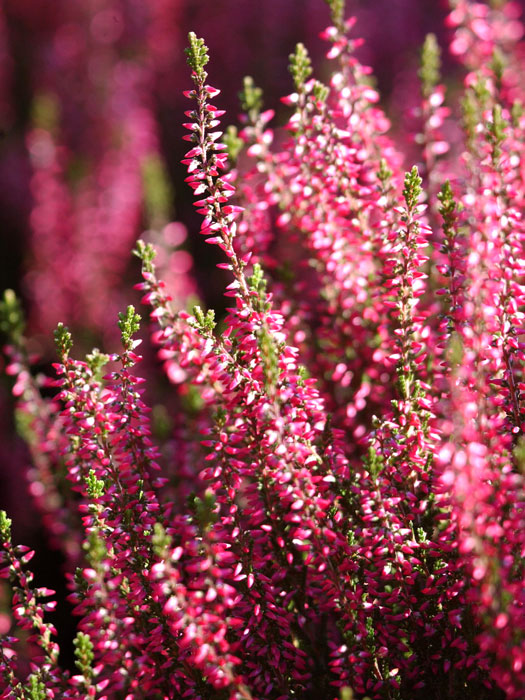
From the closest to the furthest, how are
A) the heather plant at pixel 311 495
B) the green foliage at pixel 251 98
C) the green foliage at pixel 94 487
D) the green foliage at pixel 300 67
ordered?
1. the heather plant at pixel 311 495
2. the green foliage at pixel 94 487
3. the green foliage at pixel 300 67
4. the green foliage at pixel 251 98

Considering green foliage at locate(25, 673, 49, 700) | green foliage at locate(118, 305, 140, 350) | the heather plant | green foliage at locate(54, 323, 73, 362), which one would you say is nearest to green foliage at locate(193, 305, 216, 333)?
the heather plant

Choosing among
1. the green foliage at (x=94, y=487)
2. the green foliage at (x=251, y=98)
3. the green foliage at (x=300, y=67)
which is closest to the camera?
the green foliage at (x=94, y=487)

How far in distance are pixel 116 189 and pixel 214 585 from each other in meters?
3.09

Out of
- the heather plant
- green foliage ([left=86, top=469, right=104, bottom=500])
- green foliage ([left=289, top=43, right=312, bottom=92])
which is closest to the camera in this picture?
the heather plant

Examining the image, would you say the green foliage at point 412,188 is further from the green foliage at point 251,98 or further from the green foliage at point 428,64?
the green foliage at point 428,64

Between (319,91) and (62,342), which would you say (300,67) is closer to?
(319,91)

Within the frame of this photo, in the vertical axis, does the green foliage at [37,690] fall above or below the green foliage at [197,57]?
below

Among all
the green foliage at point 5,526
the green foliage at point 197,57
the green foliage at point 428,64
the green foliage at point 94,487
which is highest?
the green foliage at point 428,64

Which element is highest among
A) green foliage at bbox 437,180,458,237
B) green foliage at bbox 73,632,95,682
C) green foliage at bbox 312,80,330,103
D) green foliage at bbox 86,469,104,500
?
green foliage at bbox 312,80,330,103

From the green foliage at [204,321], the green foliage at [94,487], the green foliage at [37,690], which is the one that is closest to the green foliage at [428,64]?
the green foliage at [204,321]

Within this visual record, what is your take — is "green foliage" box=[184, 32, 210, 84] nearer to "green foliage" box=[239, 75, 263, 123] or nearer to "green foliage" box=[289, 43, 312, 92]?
"green foliage" box=[289, 43, 312, 92]

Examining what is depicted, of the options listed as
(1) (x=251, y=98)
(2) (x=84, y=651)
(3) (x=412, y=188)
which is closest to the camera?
(2) (x=84, y=651)

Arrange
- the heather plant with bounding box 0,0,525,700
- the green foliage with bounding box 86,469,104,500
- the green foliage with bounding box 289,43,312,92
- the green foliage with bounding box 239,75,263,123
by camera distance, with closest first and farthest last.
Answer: the heather plant with bounding box 0,0,525,700 → the green foliage with bounding box 86,469,104,500 → the green foliage with bounding box 289,43,312,92 → the green foliage with bounding box 239,75,263,123

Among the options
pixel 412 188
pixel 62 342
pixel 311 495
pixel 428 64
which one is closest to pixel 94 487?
pixel 62 342
